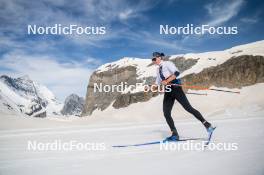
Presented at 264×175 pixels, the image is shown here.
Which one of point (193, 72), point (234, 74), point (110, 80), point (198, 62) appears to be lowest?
point (234, 74)

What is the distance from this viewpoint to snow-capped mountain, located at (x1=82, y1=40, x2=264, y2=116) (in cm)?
4569

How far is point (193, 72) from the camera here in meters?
52.6

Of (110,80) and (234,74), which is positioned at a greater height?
(110,80)

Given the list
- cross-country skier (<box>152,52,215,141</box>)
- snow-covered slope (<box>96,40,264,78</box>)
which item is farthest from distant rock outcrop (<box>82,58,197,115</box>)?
cross-country skier (<box>152,52,215,141</box>)

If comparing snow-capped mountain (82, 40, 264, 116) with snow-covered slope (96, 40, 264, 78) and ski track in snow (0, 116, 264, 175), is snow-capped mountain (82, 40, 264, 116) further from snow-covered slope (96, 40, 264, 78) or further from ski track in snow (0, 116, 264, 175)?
ski track in snow (0, 116, 264, 175)

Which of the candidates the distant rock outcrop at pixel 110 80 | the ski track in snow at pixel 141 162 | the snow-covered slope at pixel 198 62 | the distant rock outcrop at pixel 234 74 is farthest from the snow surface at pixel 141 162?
the distant rock outcrop at pixel 110 80

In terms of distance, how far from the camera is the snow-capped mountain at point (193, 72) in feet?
150

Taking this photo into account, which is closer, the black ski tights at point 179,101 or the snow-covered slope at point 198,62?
the black ski tights at point 179,101

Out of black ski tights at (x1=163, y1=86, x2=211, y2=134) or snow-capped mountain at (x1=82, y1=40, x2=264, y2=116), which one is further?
snow-capped mountain at (x1=82, y1=40, x2=264, y2=116)

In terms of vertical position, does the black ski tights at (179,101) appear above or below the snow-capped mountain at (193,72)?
below

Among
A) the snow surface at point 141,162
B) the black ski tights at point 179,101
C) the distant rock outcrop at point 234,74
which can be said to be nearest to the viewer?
the snow surface at point 141,162

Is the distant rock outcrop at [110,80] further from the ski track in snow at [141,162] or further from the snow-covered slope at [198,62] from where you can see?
the ski track in snow at [141,162]

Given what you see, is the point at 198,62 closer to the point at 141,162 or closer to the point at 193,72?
the point at 193,72

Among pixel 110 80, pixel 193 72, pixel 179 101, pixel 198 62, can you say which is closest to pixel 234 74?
pixel 193 72
